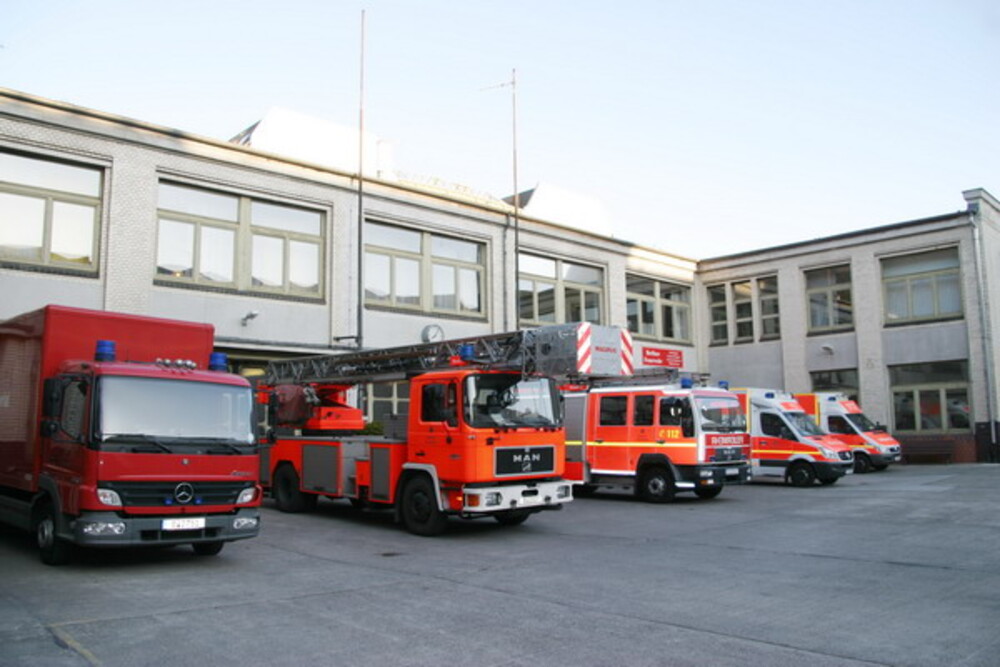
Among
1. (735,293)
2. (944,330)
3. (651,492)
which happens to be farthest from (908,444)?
(651,492)

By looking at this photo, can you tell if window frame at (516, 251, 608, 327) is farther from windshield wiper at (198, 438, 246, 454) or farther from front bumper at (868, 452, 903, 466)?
windshield wiper at (198, 438, 246, 454)

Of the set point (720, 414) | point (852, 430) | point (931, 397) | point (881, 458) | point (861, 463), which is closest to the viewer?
point (720, 414)

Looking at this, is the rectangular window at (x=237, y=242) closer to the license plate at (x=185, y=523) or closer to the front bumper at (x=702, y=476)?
the front bumper at (x=702, y=476)

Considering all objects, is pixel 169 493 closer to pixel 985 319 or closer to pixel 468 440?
pixel 468 440

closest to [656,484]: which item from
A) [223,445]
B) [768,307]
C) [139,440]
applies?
[223,445]

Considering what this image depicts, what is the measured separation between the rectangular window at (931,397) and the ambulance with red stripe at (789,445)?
9663 mm

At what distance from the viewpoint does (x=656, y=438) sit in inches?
654

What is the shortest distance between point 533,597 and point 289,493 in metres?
8.95

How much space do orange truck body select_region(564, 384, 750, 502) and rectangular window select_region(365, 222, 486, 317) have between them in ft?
27.3

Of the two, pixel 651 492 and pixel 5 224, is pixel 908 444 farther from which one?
pixel 5 224

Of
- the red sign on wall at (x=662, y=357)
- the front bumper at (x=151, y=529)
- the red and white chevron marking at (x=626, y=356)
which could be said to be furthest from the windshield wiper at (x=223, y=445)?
the red sign on wall at (x=662, y=357)

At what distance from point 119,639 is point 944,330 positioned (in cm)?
2946

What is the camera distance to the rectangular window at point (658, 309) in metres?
33.2

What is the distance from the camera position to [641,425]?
1684cm
